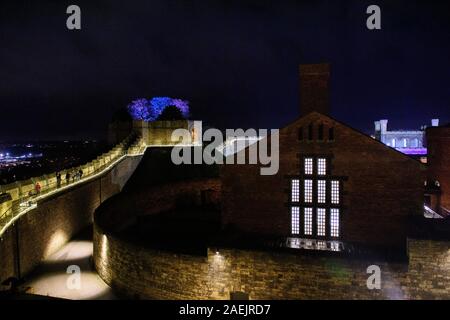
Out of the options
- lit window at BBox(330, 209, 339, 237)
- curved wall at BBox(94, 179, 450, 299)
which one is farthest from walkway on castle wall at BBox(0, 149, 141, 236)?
lit window at BBox(330, 209, 339, 237)

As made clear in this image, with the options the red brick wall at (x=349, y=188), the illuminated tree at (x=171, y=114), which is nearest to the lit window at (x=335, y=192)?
the red brick wall at (x=349, y=188)

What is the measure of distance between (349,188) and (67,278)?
15.0m

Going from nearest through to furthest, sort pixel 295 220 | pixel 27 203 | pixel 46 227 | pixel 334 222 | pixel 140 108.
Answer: pixel 334 222, pixel 295 220, pixel 27 203, pixel 46 227, pixel 140 108

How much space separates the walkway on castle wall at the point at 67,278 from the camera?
1598 cm

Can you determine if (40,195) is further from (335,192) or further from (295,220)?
(335,192)

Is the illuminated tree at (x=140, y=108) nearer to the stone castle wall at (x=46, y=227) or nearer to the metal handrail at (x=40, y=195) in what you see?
the metal handrail at (x=40, y=195)

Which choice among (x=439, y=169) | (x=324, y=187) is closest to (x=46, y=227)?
(x=324, y=187)

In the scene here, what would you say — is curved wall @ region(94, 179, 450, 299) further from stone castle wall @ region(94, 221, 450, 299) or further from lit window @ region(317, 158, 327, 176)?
lit window @ region(317, 158, 327, 176)

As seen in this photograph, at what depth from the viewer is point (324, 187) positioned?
54.6 feet

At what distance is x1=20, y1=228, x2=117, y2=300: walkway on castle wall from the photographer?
1598 cm

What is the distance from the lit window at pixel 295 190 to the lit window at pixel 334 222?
5.81 ft

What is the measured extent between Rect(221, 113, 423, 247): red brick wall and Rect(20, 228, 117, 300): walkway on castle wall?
7.31 metres
